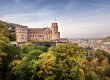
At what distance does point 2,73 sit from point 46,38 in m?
75.6

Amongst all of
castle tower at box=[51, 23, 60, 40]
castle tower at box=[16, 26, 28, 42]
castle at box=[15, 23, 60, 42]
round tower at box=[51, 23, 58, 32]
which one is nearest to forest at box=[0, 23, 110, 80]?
castle tower at box=[16, 26, 28, 42]

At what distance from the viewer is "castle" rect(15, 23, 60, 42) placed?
4206 inches

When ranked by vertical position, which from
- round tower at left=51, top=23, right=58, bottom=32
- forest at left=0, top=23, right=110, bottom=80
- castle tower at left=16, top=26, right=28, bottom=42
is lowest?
forest at left=0, top=23, right=110, bottom=80

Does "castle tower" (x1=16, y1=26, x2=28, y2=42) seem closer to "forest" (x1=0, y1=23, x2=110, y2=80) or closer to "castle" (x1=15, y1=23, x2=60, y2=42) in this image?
"castle" (x1=15, y1=23, x2=60, y2=42)

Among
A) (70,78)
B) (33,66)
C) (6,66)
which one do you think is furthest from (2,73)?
(70,78)

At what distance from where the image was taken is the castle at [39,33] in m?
107

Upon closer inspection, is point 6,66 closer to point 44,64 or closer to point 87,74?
point 44,64

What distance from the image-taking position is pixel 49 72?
34188mm

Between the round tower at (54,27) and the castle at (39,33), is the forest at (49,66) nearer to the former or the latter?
the castle at (39,33)

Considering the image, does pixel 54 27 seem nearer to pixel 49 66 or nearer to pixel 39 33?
pixel 39 33

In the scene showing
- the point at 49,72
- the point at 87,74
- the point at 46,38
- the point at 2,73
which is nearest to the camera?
the point at 49,72

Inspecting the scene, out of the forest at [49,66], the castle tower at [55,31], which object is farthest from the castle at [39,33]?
the forest at [49,66]

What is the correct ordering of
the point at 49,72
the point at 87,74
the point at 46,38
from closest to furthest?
the point at 49,72
the point at 87,74
the point at 46,38

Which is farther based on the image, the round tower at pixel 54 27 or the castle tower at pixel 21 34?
the round tower at pixel 54 27
